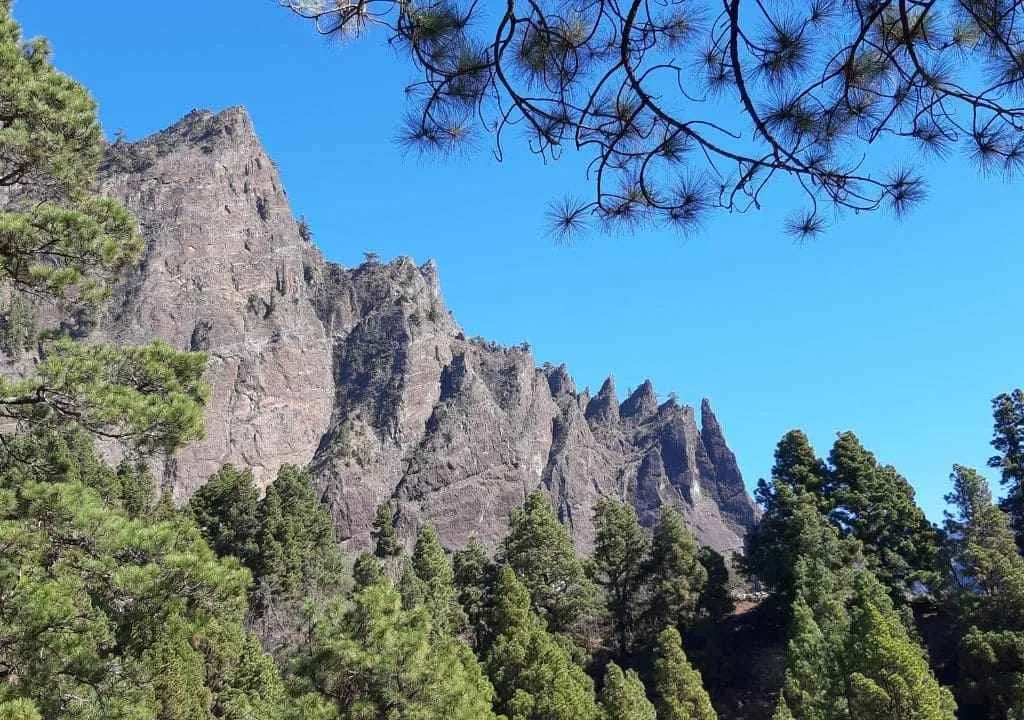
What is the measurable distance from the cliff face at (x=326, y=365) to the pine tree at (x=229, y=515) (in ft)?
119

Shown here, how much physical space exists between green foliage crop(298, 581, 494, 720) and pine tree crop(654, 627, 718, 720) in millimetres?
11748

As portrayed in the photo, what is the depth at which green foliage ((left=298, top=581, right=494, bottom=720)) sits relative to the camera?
11.1 m

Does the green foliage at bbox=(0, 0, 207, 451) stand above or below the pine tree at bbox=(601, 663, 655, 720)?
above

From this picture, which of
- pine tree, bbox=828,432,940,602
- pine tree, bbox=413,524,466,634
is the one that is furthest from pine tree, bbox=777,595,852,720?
pine tree, bbox=413,524,466,634

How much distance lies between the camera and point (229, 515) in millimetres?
31156

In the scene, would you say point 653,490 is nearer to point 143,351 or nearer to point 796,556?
point 796,556

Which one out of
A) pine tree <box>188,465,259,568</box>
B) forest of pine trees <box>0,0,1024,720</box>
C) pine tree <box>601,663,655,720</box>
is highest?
pine tree <box>188,465,259,568</box>

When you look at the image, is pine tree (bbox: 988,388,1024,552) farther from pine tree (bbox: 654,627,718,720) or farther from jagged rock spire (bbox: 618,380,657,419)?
jagged rock spire (bbox: 618,380,657,419)

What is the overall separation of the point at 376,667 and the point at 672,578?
2121 centimetres

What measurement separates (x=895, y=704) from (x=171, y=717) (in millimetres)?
13850

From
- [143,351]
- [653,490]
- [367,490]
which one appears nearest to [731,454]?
[653,490]

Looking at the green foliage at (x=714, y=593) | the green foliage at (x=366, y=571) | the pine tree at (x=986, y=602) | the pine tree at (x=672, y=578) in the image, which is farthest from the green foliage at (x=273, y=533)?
the pine tree at (x=986, y=602)

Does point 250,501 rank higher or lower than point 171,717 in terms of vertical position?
higher

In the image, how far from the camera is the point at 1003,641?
2158 centimetres
